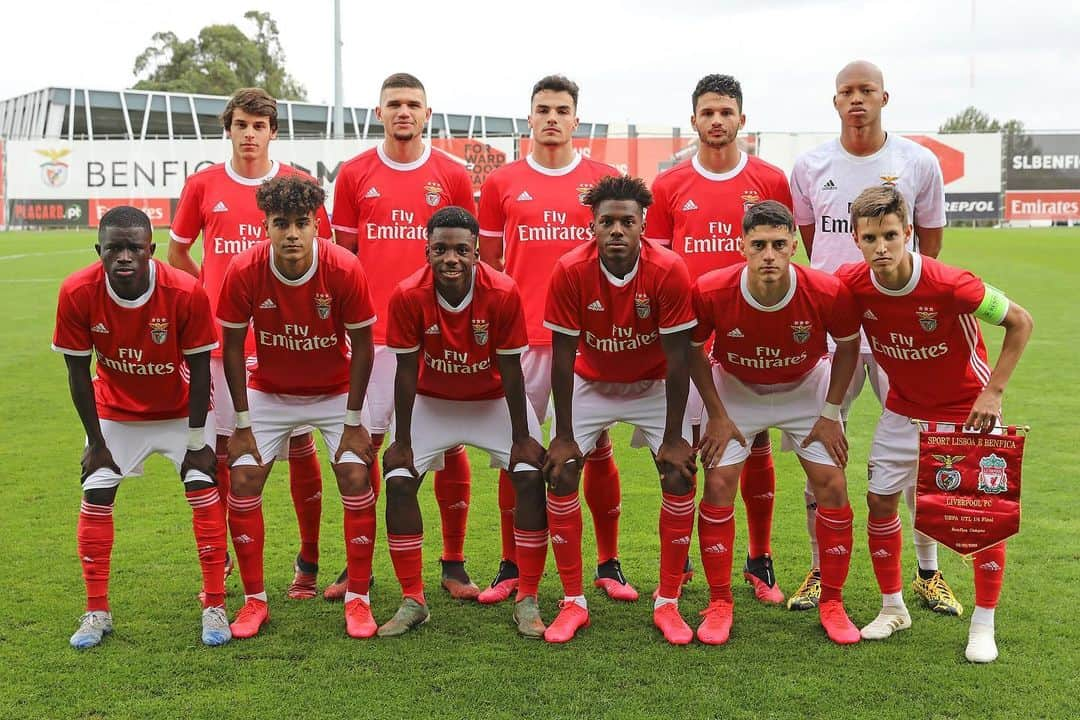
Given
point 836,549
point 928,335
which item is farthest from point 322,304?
point 928,335

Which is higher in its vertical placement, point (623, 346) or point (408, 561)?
point (623, 346)

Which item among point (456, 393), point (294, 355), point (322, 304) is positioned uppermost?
point (322, 304)

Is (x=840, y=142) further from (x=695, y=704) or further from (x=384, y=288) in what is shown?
(x=695, y=704)

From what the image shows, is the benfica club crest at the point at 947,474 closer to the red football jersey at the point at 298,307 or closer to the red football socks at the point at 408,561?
the red football socks at the point at 408,561

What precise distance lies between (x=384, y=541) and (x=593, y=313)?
1.96 metres

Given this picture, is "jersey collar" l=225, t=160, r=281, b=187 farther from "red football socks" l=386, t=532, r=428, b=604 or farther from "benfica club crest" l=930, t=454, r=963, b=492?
"benfica club crest" l=930, t=454, r=963, b=492

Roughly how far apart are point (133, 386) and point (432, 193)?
5.21ft

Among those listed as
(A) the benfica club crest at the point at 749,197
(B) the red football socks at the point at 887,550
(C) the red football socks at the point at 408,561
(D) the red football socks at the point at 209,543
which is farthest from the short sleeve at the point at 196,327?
(B) the red football socks at the point at 887,550

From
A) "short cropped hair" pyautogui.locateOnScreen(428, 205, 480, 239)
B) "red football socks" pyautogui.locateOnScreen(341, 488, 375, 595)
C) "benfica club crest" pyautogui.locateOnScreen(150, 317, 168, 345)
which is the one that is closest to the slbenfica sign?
"short cropped hair" pyautogui.locateOnScreen(428, 205, 480, 239)

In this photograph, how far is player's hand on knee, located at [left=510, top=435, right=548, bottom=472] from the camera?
4141 millimetres

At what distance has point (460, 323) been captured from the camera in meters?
4.10

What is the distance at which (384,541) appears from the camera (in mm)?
5324

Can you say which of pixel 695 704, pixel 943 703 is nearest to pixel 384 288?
pixel 695 704

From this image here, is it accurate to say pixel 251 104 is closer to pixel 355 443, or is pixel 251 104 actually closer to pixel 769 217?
pixel 355 443
